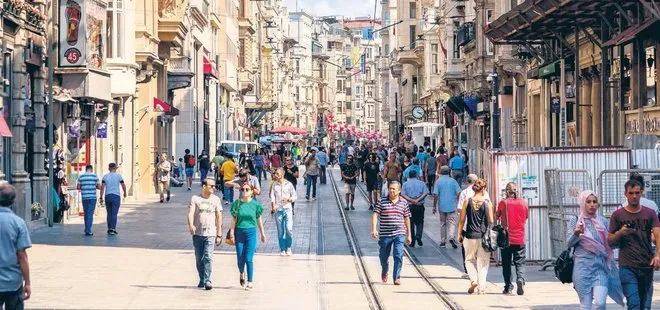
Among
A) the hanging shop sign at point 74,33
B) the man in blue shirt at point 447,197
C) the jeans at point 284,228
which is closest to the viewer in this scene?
the jeans at point 284,228

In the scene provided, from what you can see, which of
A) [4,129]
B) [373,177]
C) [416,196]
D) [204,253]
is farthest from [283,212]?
[373,177]

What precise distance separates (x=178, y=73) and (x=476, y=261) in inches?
1469

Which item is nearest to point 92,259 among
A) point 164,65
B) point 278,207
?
point 278,207

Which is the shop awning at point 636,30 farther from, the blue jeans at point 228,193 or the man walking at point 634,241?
the blue jeans at point 228,193

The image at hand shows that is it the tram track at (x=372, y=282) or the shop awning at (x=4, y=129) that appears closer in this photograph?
the tram track at (x=372, y=282)

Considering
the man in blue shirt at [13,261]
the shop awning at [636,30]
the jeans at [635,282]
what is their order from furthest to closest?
1. the shop awning at [636,30]
2. the jeans at [635,282]
3. the man in blue shirt at [13,261]

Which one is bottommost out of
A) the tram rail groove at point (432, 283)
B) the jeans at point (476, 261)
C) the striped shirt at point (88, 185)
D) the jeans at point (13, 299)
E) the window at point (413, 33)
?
the tram rail groove at point (432, 283)

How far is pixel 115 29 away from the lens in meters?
39.5

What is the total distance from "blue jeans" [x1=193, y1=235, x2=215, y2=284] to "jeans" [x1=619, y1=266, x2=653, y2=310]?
6754mm

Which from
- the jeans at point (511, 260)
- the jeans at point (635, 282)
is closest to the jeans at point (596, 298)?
the jeans at point (635, 282)

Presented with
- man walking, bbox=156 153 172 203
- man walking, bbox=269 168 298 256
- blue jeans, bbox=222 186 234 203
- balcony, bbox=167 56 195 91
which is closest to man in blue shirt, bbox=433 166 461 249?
man walking, bbox=269 168 298 256

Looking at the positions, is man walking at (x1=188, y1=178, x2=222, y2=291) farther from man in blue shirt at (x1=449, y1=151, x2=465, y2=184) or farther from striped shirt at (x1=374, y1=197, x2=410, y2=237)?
man in blue shirt at (x1=449, y1=151, x2=465, y2=184)

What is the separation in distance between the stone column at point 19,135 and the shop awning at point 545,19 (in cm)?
1160

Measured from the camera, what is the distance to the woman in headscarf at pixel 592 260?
13.0m
